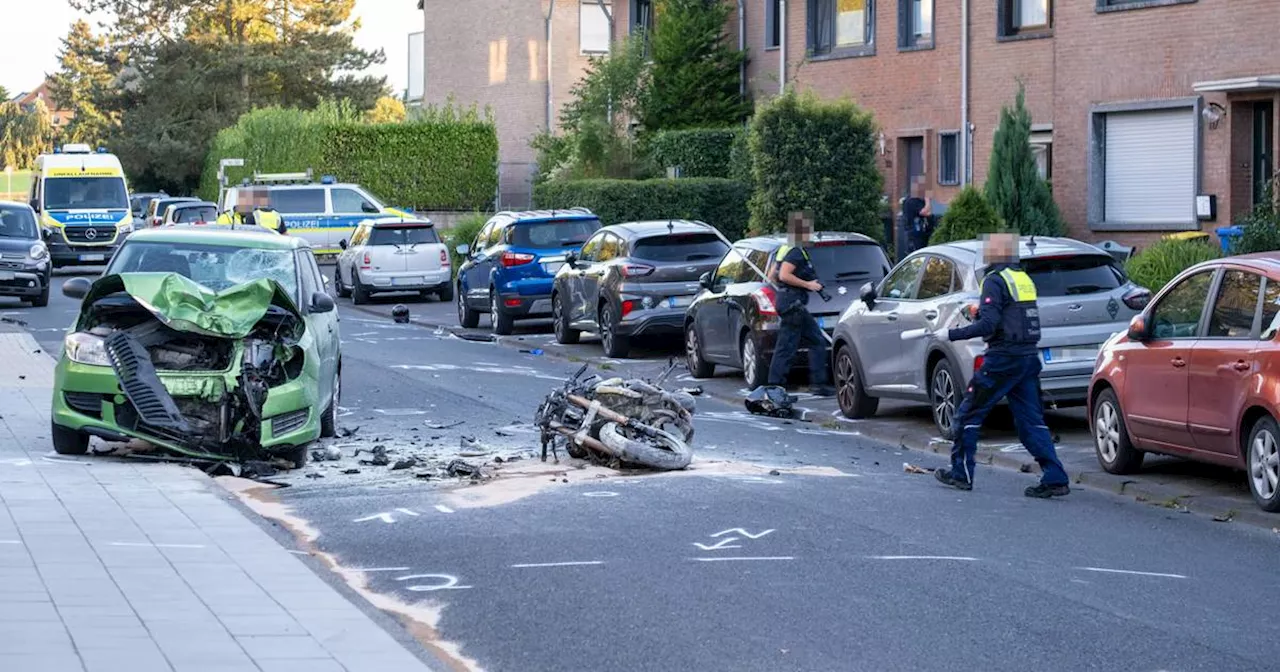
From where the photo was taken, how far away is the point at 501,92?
184ft

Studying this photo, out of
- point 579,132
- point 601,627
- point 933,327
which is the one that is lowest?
point 601,627

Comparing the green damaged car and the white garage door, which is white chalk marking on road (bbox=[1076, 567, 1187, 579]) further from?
the white garage door

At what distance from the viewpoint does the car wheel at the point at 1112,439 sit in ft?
42.8

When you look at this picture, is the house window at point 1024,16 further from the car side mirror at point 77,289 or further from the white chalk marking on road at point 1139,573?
the white chalk marking on road at point 1139,573

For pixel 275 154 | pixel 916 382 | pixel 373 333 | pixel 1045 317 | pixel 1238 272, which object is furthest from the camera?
pixel 275 154

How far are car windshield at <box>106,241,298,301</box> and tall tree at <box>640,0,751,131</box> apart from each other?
26.6 m

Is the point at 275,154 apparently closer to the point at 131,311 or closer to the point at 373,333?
the point at 373,333

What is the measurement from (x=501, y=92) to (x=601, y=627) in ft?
160

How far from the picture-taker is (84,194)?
45094 millimetres

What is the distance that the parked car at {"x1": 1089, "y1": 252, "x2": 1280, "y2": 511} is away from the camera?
1127 centimetres

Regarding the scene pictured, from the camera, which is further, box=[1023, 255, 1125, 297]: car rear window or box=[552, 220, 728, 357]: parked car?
box=[552, 220, 728, 357]: parked car

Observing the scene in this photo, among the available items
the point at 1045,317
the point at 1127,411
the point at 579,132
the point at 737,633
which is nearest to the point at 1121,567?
the point at 737,633

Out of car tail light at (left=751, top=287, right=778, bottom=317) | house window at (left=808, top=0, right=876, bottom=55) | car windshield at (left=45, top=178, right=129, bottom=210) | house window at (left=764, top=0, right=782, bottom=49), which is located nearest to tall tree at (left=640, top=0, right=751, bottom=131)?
house window at (left=764, top=0, right=782, bottom=49)

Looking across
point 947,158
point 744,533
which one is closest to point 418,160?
point 947,158
